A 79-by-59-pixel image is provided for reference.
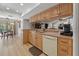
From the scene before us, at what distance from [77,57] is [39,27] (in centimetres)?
596

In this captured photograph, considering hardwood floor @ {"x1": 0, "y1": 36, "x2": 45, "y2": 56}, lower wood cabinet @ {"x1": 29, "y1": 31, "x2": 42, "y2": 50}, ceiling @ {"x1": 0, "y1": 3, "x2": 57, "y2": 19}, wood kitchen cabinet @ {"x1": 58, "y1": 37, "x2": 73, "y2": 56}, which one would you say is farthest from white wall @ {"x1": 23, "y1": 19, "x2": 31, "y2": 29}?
wood kitchen cabinet @ {"x1": 58, "y1": 37, "x2": 73, "y2": 56}

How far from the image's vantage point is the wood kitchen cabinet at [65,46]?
2957 mm

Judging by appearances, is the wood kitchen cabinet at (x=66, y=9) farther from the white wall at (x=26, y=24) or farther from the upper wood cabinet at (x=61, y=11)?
the white wall at (x=26, y=24)

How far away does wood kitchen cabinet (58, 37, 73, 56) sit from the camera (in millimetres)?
2957

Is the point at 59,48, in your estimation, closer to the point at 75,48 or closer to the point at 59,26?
the point at 75,48

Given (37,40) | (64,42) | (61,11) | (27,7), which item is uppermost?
(27,7)

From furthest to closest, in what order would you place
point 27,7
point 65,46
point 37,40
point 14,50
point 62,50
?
point 27,7
point 37,40
point 14,50
point 62,50
point 65,46

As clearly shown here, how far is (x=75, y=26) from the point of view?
2.07 metres

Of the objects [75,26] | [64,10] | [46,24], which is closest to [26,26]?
[46,24]

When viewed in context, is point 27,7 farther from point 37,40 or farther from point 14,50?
point 14,50

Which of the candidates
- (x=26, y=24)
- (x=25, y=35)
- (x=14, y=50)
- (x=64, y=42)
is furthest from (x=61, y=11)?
(x=26, y=24)

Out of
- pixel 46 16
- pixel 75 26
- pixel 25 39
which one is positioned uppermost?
pixel 46 16

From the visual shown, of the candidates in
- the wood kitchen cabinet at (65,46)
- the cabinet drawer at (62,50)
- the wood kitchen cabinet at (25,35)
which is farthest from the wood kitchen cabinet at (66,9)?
the wood kitchen cabinet at (25,35)

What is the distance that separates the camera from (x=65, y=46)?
10.5ft
